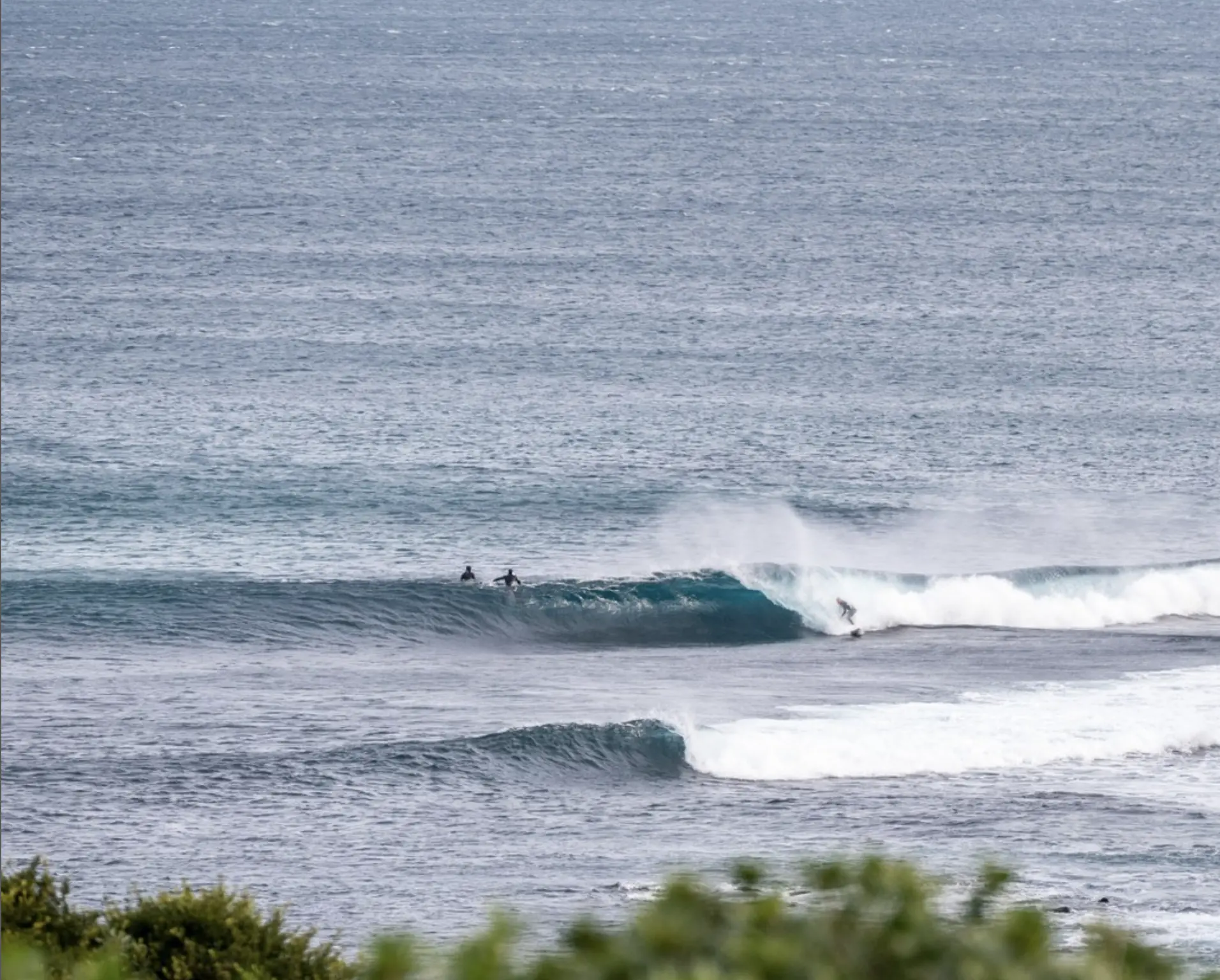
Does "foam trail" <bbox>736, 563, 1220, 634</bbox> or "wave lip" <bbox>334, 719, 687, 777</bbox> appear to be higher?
"foam trail" <bbox>736, 563, 1220, 634</bbox>

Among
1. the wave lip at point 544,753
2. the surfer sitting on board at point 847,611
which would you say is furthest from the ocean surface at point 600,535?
the surfer sitting on board at point 847,611

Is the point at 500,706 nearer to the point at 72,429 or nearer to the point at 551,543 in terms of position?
the point at 551,543

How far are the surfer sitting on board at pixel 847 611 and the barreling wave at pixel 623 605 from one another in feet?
1.00

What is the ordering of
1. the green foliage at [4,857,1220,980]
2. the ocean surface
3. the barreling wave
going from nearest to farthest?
the green foliage at [4,857,1220,980]
the ocean surface
the barreling wave

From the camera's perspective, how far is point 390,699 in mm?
54875

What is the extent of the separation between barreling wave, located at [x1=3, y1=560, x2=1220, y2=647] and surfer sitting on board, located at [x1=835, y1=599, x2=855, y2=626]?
305 millimetres

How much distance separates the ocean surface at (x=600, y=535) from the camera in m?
44.2

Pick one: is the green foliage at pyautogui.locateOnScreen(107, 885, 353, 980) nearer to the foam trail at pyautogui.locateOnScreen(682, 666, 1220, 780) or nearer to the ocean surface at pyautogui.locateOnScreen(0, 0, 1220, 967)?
the ocean surface at pyautogui.locateOnScreen(0, 0, 1220, 967)

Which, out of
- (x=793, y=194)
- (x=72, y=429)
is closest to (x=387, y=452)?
(x=72, y=429)

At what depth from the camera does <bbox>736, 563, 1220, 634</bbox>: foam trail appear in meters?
64.8

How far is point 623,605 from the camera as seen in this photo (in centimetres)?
6425

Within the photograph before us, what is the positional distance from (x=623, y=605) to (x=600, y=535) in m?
6.86

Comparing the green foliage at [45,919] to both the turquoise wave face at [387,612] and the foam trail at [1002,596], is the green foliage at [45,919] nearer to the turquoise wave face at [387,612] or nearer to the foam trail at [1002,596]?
the turquoise wave face at [387,612]

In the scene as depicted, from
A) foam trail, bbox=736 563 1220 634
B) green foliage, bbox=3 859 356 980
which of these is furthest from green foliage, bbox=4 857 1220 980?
foam trail, bbox=736 563 1220 634
